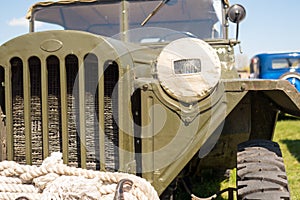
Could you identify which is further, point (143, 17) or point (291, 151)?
point (291, 151)

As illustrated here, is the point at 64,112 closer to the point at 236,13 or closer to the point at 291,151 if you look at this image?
the point at 236,13

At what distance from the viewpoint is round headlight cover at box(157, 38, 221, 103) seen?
2666 millimetres

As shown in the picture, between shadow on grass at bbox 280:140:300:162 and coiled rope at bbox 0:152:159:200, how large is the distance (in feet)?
18.2

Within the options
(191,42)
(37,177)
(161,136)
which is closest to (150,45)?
(191,42)

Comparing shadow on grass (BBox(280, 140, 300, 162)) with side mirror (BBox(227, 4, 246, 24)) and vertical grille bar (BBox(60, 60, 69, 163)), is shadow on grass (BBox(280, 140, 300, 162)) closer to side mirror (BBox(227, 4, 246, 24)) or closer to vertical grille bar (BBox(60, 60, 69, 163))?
side mirror (BBox(227, 4, 246, 24))

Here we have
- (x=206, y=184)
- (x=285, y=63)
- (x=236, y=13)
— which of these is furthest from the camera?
(x=285, y=63)

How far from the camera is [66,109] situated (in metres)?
2.60

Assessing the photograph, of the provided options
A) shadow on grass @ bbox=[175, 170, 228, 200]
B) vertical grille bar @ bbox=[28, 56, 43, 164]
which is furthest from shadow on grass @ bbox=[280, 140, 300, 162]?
vertical grille bar @ bbox=[28, 56, 43, 164]

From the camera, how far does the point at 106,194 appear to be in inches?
89.9

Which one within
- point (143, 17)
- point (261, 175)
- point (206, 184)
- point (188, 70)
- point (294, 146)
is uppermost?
point (143, 17)

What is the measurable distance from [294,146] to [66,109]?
6.99m

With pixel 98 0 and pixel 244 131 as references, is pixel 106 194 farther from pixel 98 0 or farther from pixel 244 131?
pixel 98 0

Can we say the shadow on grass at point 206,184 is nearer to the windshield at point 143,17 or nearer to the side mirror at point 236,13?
the windshield at point 143,17

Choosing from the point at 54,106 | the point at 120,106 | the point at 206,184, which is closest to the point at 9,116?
the point at 54,106
